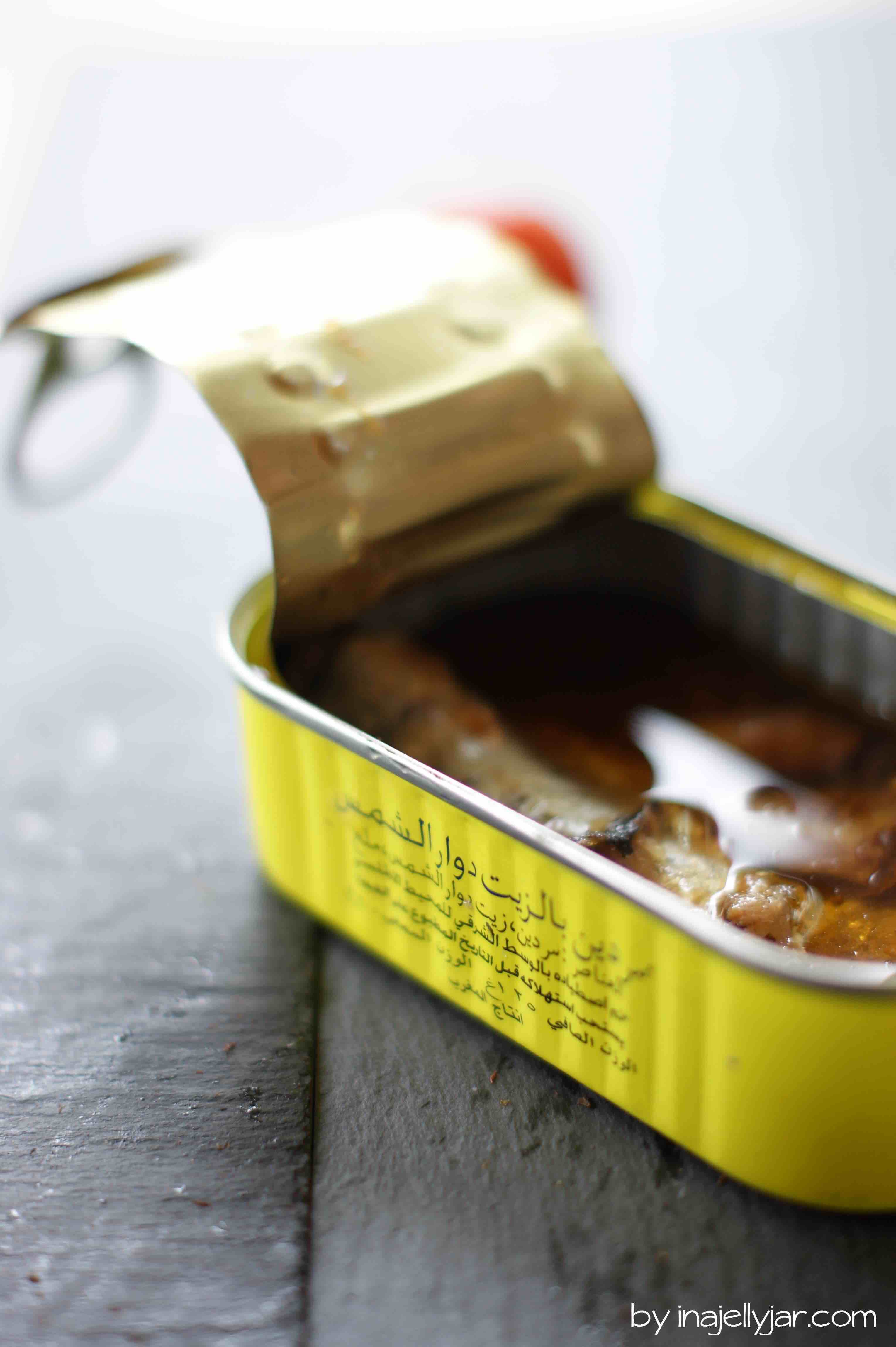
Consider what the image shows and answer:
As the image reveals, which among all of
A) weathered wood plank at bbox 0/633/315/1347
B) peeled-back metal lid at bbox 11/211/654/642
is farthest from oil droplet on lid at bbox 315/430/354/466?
weathered wood plank at bbox 0/633/315/1347

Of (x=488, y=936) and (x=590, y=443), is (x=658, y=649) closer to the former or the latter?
(x=590, y=443)

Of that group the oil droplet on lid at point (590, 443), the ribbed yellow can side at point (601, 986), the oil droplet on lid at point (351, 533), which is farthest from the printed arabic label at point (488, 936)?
the oil droplet on lid at point (590, 443)

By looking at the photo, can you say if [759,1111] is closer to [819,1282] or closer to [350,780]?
[819,1282]

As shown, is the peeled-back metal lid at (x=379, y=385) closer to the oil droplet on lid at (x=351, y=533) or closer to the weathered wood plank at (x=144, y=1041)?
the oil droplet on lid at (x=351, y=533)

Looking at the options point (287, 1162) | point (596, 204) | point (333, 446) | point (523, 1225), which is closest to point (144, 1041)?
point (287, 1162)

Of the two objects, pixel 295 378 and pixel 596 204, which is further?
pixel 596 204

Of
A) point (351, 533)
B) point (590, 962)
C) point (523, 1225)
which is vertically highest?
point (351, 533)
